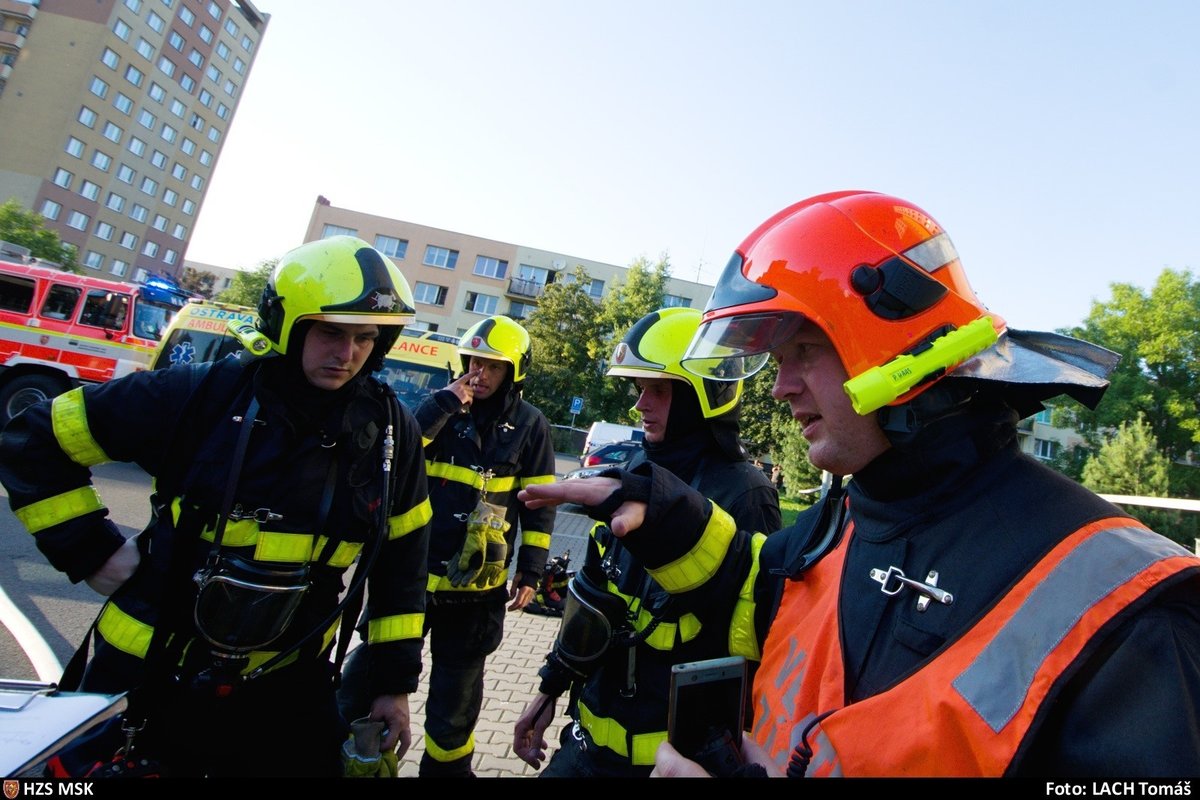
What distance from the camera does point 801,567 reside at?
62.5 inches

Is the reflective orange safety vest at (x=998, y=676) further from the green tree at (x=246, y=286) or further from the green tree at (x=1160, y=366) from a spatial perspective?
the green tree at (x=246, y=286)

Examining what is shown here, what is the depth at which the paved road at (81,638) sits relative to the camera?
3.94 m

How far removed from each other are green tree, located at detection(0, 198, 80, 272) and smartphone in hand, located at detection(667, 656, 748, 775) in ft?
146

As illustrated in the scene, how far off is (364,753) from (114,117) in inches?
2464

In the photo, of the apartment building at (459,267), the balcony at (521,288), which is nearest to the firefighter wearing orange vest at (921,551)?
the apartment building at (459,267)

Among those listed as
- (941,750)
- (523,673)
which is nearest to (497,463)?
(523,673)

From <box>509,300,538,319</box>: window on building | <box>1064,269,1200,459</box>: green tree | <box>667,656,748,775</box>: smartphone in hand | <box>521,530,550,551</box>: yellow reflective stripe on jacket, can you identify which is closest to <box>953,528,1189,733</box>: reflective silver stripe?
<box>667,656,748,775</box>: smartphone in hand

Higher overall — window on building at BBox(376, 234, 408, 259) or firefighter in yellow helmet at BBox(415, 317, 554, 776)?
window on building at BBox(376, 234, 408, 259)

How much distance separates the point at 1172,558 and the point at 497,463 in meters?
3.31

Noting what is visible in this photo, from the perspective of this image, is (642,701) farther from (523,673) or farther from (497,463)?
(523,673)

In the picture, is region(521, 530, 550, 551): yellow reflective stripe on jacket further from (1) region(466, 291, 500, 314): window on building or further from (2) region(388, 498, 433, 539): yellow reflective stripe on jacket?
(1) region(466, 291, 500, 314): window on building

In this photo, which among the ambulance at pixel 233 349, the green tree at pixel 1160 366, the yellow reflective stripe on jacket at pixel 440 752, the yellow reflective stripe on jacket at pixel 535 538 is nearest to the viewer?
the yellow reflective stripe on jacket at pixel 440 752

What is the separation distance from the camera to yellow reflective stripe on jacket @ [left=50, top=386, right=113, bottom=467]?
2.06m

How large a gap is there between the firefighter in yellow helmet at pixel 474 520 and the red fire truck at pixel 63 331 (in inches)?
440
